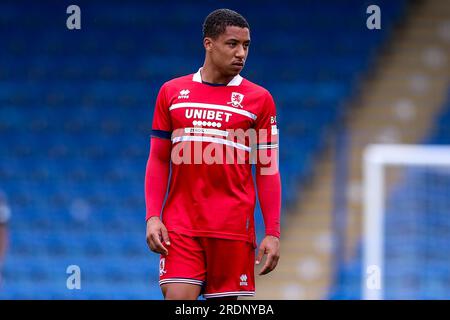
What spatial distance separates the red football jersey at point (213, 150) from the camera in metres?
→ 4.17

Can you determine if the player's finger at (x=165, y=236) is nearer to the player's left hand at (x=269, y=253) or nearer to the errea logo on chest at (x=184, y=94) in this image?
the player's left hand at (x=269, y=253)

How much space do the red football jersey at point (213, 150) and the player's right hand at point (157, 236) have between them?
0.18 ft

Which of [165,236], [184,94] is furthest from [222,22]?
[165,236]

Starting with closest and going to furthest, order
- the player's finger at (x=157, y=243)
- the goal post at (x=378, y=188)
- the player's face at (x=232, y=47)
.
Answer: the player's finger at (x=157, y=243) → the player's face at (x=232, y=47) → the goal post at (x=378, y=188)

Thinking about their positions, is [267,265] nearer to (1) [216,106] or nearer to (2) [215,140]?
(2) [215,140]

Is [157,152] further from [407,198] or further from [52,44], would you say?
[52,44]

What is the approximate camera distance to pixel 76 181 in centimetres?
974

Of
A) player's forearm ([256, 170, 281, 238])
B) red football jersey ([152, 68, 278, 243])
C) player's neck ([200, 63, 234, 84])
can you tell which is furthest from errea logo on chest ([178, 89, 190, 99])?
player's forearm ([256, 170, 281, 238])

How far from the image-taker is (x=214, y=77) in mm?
4297

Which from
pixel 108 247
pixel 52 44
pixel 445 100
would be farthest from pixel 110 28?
pixel 445 100

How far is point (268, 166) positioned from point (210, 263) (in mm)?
479

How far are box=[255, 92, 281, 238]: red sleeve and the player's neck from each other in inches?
7.3

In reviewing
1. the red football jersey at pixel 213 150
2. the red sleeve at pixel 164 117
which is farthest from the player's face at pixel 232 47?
the red sleeve at pixel 164 117

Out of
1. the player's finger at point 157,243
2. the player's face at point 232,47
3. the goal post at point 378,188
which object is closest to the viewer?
the player's finger at point 157,243
